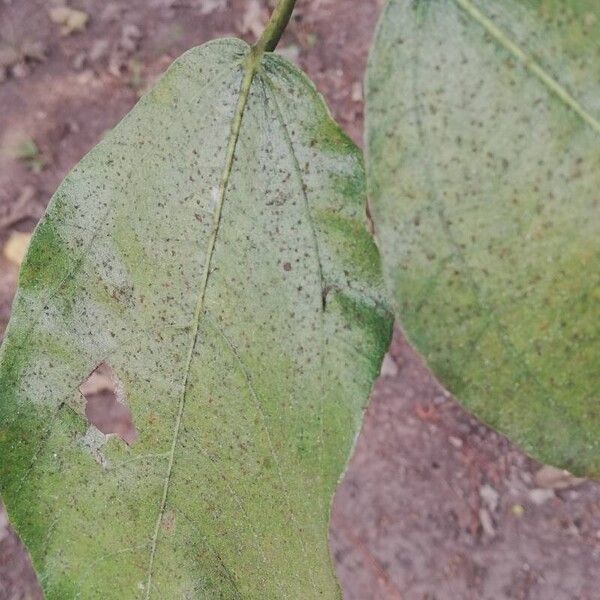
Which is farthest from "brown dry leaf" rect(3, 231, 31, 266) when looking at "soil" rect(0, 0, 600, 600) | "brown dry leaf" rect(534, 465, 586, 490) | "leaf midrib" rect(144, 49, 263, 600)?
"leaf midrib" rect(144, 49, 263, 600)

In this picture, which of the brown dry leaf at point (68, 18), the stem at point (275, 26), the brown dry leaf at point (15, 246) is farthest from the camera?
the brown dry leaf at point (68, 18)

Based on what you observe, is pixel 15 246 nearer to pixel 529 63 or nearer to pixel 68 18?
pixel 68 18

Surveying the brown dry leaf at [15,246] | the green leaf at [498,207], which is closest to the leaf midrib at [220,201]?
the green leaf at [498,207]

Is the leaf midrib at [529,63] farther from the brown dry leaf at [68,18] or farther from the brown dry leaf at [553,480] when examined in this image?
the brown dry leaf at [68,18]

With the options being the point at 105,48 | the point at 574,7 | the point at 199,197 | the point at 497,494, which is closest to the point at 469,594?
the point at 497,494

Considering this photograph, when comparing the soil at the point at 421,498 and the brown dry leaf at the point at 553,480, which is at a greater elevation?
the brown dry leaf at the point at 553,480

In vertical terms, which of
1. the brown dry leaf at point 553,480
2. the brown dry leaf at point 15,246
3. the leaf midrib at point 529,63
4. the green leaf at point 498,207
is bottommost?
the brown dry leaf at point 15,246

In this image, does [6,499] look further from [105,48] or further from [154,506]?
[105,48]
